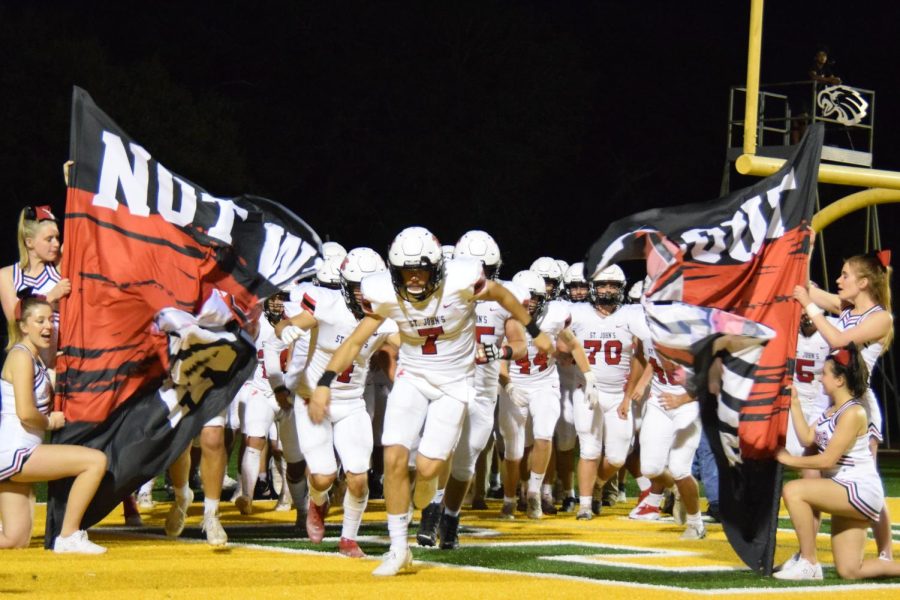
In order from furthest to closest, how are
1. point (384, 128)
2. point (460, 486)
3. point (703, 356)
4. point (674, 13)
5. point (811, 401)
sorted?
1. point (674, 13)
2. point (384, 128)
3. point (811, 401)
4. point (460, 486)
5. point (703, 356)

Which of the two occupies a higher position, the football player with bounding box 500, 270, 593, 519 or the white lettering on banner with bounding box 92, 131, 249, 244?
the white lettering on banner with bounding box 92, 131, 249, 244

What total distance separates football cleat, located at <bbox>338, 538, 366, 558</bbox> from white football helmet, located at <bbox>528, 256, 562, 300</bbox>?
12.6ft

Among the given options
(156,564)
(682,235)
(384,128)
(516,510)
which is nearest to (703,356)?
(682,235)

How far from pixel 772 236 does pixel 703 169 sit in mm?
25768

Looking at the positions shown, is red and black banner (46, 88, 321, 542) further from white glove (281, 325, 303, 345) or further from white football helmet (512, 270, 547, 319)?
white football helmet (512, 270, 547, 319)

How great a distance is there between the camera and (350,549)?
28.3ft

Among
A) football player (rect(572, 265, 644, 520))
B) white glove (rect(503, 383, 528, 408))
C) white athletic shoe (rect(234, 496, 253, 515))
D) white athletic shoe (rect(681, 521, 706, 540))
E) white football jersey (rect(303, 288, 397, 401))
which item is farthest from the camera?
football player (rect(572, 265, 644, 520))

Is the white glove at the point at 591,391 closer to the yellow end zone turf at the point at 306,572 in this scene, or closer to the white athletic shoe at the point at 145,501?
the yellow end zone turf at the point at 306,572

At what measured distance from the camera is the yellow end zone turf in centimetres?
707

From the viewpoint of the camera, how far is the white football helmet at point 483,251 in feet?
32.8

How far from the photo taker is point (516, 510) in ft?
39.5

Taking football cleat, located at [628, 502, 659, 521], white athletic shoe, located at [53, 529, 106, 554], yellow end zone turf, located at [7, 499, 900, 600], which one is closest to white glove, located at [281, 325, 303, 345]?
yellow end zone turf, located at [7, 499, 900, 600]

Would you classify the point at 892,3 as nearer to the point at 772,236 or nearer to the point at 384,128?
the point at 384,128

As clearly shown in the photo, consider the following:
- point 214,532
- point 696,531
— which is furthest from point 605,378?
point 214,532
